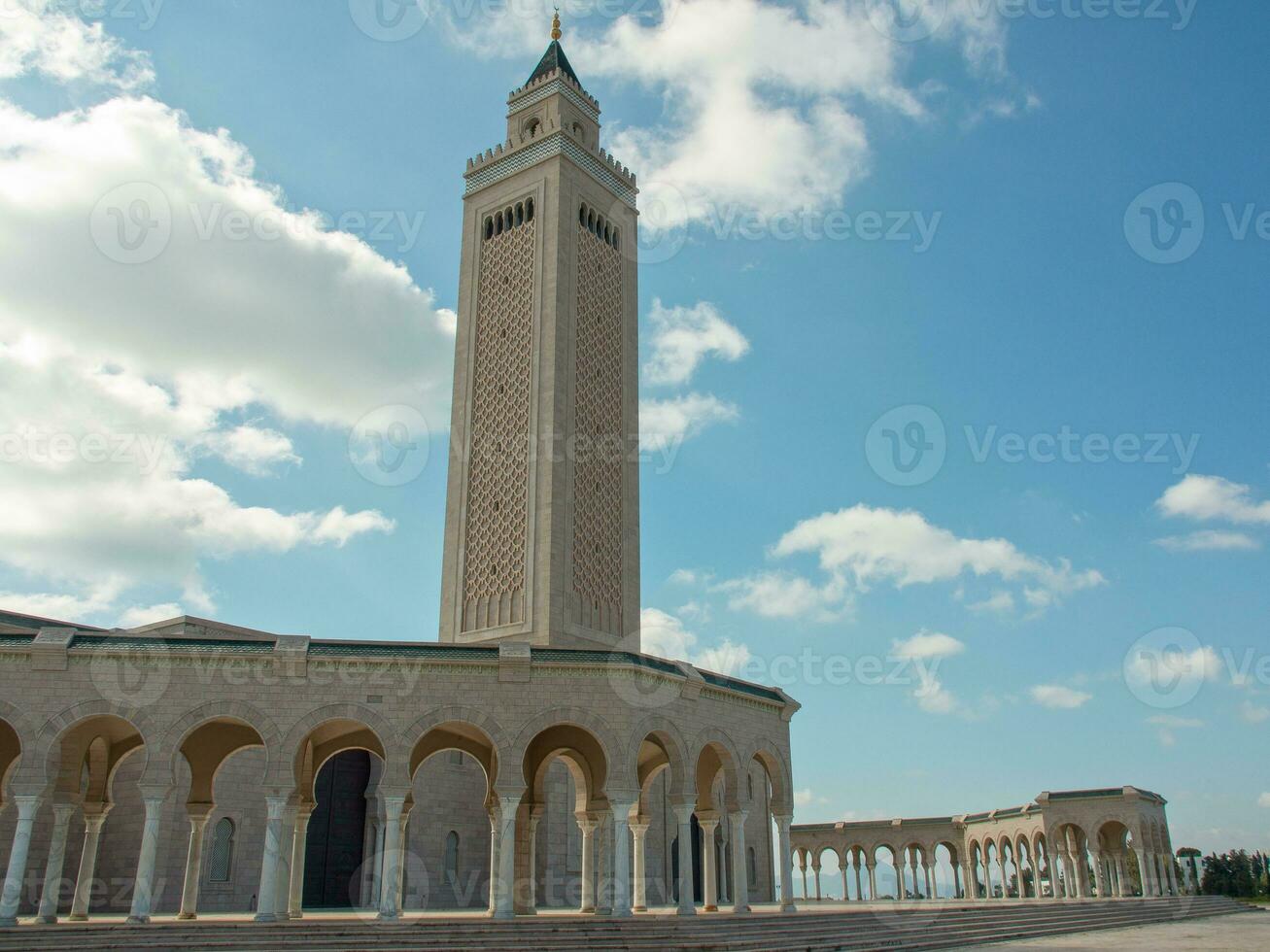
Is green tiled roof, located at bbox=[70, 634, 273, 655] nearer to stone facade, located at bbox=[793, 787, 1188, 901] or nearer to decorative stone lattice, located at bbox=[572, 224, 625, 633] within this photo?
decorative stone lattice, located at bbox=[572, 224, 625, 633]

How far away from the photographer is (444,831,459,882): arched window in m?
30.3

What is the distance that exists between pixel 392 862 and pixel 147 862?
429 cm

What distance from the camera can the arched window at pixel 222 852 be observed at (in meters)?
26.8

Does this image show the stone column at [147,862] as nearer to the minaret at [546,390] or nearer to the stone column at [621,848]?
the stone column at [621,848]

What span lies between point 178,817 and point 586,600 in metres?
14.5

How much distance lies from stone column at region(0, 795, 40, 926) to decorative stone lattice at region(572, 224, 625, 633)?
19.2 meters

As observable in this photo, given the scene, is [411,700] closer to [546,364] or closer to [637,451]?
[546,364]

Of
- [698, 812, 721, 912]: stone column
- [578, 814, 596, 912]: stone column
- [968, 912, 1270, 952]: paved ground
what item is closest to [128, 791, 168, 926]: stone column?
[578, 814, 596, 912]: stone column

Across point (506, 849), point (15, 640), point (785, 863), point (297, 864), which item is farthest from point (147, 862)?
point (785, 863)

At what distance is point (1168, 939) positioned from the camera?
22.0m

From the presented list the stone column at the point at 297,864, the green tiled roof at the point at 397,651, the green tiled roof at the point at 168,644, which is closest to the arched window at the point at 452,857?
the stone column at the point at 297,864

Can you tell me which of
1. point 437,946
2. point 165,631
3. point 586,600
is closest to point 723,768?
point 437,946

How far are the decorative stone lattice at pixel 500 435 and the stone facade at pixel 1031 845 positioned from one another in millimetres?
21357

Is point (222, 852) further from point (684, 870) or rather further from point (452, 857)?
point (684, 870)
